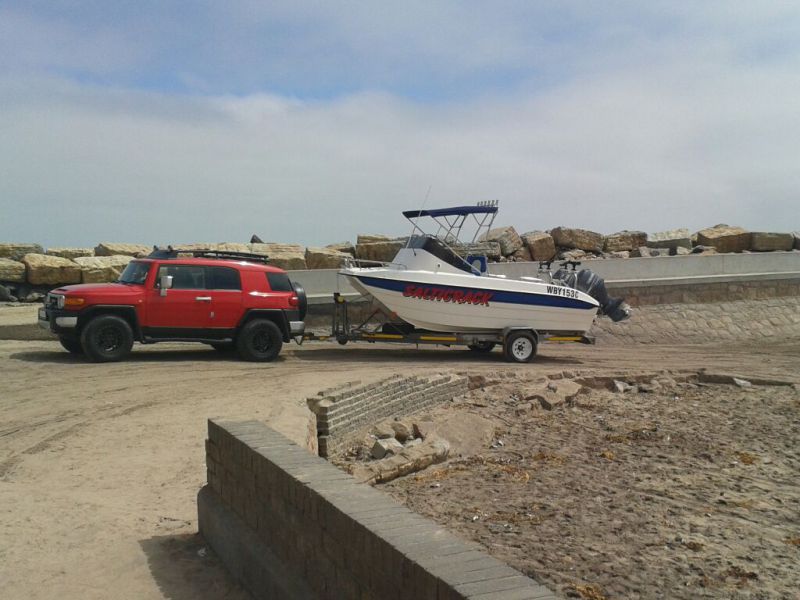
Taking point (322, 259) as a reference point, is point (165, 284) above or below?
below

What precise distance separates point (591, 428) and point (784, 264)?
14706mm

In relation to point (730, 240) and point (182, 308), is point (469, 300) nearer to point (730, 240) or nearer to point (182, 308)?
point (182, 308)

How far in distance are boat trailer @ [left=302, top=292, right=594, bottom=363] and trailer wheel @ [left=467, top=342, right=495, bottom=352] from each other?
0.23m

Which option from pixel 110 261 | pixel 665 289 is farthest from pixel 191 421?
pixel 665 289

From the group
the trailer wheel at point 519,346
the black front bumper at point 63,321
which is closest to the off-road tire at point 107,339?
the black front bumper at point 63,321

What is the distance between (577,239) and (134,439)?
796 inches

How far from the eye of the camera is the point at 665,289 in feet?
71.7

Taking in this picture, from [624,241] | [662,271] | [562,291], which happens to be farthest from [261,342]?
[624,241]

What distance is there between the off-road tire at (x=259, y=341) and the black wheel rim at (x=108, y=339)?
204cm

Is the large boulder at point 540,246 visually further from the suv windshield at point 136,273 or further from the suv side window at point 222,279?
the suv windshield at point 136,273

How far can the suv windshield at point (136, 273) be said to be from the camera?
14438 millimetres

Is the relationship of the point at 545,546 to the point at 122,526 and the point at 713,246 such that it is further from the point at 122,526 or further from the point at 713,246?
the point at 713,246

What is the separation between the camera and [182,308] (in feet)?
47.1

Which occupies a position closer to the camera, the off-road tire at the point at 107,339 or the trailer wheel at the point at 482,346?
the off-road tire at the point at 107,339
